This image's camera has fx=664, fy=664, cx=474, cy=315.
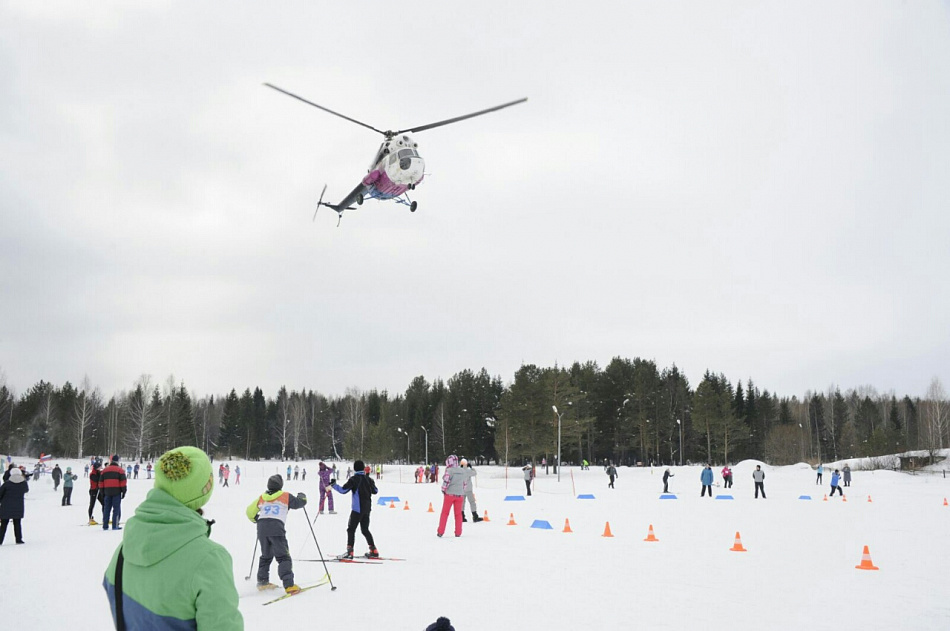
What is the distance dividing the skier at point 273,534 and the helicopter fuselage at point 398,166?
15.0 meters

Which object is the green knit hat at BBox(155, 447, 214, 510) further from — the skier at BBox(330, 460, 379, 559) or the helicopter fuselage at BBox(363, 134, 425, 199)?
the helicopter fuselage at BBox(363, 134, 425, 199)

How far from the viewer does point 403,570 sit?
35.2 feet

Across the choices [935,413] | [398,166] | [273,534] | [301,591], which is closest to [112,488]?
[273,534]

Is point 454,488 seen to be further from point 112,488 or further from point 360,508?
point 112,488

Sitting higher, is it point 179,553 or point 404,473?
point 179,553

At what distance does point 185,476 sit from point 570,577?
8.29 meters

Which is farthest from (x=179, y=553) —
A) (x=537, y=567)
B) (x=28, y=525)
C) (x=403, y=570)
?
(x=28, y=525)

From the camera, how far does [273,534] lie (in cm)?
920

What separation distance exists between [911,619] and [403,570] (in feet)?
22.9

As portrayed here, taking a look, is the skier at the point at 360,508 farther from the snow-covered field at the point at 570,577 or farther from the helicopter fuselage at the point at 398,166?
the helicopter fuselage at the point at 398,166

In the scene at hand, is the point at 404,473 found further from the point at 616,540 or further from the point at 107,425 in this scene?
the point at 616,540

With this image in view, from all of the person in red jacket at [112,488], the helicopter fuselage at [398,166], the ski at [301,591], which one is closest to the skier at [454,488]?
the ski at [301,591]

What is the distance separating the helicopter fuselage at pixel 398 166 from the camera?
2266 cm

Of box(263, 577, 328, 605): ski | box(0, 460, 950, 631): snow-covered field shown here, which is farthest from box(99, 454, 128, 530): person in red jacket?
box(263, 577, 328, 605): ski
